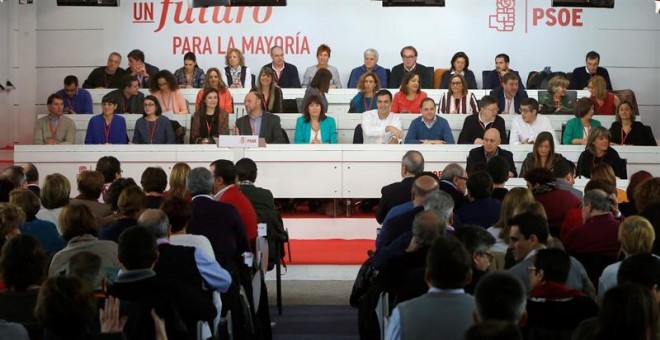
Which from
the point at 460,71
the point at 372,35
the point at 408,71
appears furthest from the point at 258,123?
the point at 372,35

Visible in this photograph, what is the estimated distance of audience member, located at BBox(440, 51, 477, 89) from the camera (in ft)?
49.1

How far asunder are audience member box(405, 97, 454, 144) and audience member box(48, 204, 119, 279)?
6601 millimetres

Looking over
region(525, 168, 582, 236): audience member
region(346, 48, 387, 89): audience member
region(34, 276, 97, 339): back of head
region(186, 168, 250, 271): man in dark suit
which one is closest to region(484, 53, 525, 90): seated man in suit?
region(346, 48, 387, 89): audience member

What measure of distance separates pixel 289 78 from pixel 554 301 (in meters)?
10.9

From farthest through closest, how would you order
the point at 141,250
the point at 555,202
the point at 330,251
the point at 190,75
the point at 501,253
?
the point at 190,75 → the point at 330,251 → the point at 555,202 → the point at 501,253 → the point at 141,250

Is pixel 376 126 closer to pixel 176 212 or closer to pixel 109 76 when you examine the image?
pixel 109 76

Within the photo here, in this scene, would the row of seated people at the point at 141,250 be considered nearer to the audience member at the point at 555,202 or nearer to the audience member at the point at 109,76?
the audience member at the point at 555,202

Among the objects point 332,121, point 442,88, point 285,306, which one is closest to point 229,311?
point 285,306

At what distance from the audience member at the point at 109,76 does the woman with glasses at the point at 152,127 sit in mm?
3076

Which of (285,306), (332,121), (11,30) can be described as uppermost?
(11,30)

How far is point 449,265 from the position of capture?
4312 mm

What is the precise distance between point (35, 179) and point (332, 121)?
4.36m

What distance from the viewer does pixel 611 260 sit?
6000 mm

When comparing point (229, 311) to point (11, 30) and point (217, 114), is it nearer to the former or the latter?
point (217, 114)
